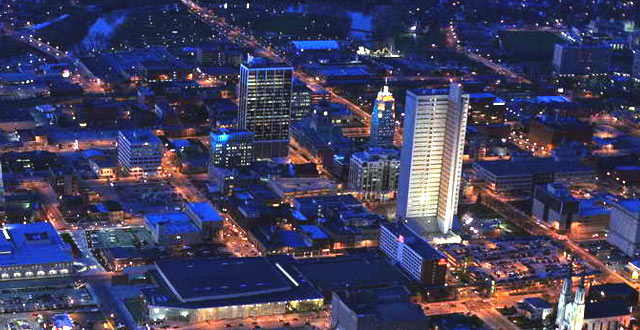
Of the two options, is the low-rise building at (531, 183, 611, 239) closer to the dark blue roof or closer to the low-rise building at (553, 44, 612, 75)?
the dark blue roof

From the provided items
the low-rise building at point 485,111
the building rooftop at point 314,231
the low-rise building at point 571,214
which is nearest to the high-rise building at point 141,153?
the building rooftop at point 314,231

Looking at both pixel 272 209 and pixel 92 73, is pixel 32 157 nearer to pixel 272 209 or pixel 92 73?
pixel 272 209

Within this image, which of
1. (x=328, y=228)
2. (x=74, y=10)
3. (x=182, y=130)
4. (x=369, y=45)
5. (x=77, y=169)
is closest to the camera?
(x=328, y=228)

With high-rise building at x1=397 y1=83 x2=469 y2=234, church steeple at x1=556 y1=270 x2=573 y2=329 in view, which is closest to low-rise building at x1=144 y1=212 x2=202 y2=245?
high-rise building at x1=397 y1=83 x2=469 y2=234

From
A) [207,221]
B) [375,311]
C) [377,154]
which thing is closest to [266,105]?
[377,154]

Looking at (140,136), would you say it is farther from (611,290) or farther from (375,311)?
(611,290)

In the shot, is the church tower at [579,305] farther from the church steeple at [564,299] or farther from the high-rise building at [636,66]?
the high-rise building at [636,66]

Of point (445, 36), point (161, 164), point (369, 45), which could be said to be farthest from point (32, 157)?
point (445, 36)
